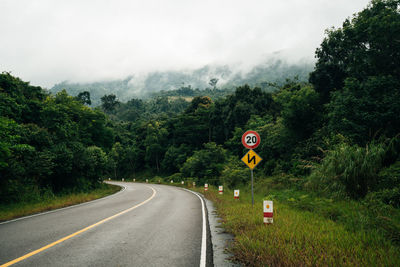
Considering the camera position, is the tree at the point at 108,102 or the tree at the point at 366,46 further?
the tree at the point at 108,102

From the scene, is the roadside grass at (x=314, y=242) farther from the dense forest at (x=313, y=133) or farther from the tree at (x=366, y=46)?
the tree at (x=366, y=46)

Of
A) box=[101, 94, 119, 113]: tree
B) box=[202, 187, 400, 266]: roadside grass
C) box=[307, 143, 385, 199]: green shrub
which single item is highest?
box=[101, 94, 119, 113]: tree

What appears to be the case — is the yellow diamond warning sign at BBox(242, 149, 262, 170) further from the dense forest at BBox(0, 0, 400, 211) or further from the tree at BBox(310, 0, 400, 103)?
the tree at BBox(310, 0, 400, 103)

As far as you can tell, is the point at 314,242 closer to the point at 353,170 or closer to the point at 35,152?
the point at 353,170

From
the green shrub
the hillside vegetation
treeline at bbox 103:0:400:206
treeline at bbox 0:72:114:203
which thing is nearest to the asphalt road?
the hillside vegetation

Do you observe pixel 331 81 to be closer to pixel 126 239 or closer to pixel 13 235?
pixel 126 239

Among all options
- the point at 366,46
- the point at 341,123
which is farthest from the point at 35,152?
the point at 366,46

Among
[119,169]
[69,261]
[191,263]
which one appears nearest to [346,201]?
[191,263]

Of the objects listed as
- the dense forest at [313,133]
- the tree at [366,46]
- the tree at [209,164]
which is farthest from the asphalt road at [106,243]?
the tree at [209,164]

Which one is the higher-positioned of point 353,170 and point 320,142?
point 320,142

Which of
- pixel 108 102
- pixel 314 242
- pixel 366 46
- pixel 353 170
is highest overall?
pixel 108 102

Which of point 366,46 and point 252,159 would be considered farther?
point 366,46

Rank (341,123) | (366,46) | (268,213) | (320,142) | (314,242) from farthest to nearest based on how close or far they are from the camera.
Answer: (320,142) < (366,46) < (341,123) < (268,213) < (314,242)

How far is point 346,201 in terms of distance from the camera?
7.95 m
